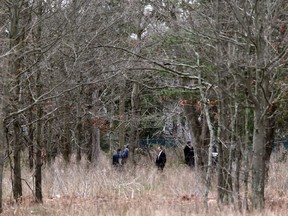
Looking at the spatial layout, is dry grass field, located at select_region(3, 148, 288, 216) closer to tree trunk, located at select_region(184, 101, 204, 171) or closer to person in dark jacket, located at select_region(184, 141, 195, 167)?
tree trunk, located at select_region(184, 101, 204, 171)

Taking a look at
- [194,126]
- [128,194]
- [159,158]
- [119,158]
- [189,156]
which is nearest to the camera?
[128,194]

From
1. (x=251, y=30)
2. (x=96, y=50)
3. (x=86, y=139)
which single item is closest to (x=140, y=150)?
(x=86, y=139)

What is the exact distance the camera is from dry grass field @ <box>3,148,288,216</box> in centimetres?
1023

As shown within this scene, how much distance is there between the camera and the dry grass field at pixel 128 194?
403 inches

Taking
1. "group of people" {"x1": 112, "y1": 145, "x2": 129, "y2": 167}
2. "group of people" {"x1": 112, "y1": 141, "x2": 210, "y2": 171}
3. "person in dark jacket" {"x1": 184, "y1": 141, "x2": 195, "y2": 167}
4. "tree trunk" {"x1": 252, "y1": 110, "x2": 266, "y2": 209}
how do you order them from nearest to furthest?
"tree trunk" {"x1": 252, "y1": 110, "x2": 266, "y2": 209} → "group of people" {"x1": 112, "y1": 145, "x2": 129, "y2": 167} → "group of people" {"x1": 112, "y1": 141, "x2": 210, "y2": 171} → "person in dark jacket" {"x1": 184, "y1": 141, "x2": 195, "y2": 167}

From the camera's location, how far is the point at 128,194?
13.8 m

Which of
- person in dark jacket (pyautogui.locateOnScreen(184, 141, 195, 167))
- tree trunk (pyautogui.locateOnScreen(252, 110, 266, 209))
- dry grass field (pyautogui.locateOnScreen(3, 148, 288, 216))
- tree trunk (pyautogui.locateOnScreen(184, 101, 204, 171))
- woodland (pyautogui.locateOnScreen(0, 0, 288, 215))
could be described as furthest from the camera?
person in dark jacket (pyautogui.locateOnScreen(184, 141, 195, 167))

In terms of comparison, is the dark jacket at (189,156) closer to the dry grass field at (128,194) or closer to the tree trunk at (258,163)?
the dry grass field at (128,194)

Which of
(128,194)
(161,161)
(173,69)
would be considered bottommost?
(128,194)

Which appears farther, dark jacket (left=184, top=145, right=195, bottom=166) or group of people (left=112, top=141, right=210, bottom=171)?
dark jacket (left=184, top=145, right=195, bottom=166)

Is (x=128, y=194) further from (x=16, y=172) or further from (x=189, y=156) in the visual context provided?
(x=189, y=156)

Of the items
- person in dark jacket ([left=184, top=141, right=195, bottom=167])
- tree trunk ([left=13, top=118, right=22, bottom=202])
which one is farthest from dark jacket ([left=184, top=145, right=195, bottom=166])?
tree trunk ([left=13, top=118, right=22, bottom=202])

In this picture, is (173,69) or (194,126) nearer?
(173,69)

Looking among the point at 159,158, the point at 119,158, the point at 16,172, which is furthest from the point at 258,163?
the point at 159,158
